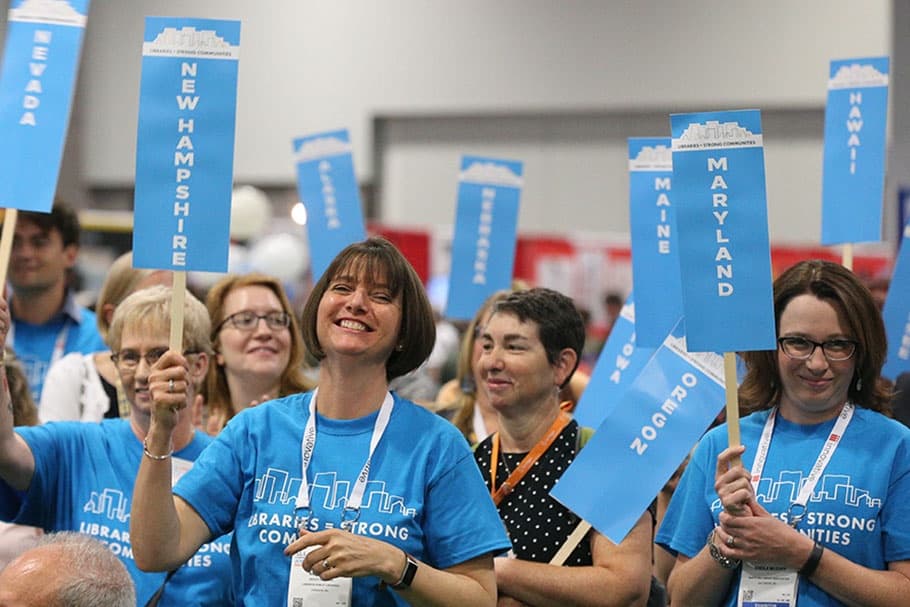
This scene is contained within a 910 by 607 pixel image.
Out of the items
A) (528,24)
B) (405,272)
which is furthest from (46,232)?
(528,24)

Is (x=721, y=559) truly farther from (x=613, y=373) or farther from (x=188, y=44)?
(x=188, y=44)

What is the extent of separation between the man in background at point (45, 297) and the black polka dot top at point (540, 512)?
6.34ft

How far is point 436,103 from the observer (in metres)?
14.2

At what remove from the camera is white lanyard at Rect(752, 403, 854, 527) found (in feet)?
9.07

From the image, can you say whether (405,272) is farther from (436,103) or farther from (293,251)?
(436,103)

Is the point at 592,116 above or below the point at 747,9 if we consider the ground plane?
below

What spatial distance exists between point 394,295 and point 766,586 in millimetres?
967

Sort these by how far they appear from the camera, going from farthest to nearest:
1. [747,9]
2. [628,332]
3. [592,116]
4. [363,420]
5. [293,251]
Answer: [592,116]
[747,9]
[293,251]
[628,332]
[363,420]

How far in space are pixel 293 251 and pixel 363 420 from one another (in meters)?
9.10

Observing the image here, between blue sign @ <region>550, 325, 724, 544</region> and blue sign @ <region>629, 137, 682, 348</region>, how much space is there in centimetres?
39

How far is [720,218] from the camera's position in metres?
2.76

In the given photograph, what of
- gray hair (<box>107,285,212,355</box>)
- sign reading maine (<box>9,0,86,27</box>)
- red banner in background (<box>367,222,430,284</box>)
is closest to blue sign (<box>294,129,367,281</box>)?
gray hair (<box>107,285,212,355</box>)

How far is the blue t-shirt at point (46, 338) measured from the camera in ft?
15.3

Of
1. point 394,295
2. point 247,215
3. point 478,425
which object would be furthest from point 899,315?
point 247,215
